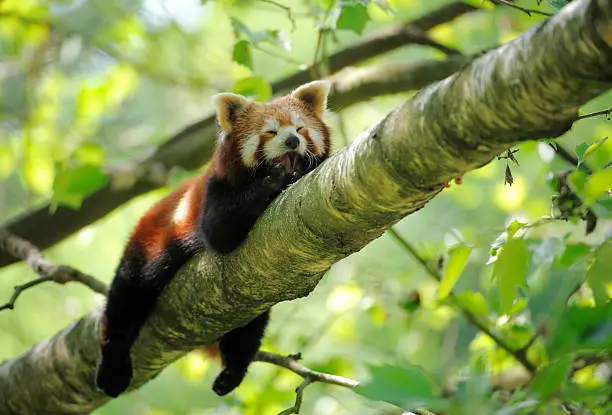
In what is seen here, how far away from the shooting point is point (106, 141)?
6547mm

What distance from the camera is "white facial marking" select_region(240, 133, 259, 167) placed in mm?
2771

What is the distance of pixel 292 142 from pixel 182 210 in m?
0.62

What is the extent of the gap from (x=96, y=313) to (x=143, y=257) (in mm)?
337

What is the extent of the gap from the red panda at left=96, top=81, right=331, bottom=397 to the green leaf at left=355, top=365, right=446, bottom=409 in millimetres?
1465

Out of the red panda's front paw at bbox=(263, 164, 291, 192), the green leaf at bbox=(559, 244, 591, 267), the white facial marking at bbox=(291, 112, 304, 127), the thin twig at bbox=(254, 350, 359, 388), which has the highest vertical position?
the green leaf at bbox=(559, 244, 591, 267)

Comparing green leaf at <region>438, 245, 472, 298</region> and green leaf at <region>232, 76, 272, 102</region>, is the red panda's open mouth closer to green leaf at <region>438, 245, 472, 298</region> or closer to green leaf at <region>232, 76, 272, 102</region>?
green leaf at <region>232, 76, 272, 102</region>

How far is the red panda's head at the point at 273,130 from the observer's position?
2.78 m

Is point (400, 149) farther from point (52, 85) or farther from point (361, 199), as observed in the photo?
point (52, 85)

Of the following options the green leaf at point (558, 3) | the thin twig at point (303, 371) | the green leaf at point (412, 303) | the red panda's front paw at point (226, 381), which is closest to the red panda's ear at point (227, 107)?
the thin twig at point (303, 371)

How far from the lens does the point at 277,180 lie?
89.7 inches

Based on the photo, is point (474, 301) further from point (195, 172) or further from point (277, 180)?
point (195, 172)

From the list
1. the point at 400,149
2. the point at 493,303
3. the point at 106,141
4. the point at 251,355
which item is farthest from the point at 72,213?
the point at 400,149

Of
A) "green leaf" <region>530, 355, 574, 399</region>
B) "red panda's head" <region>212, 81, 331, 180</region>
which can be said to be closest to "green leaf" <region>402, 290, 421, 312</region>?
"red panda's head" <region>212, 81, 331, 180</region>

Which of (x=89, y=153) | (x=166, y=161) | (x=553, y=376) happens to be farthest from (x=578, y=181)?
(x=89, y=153)
